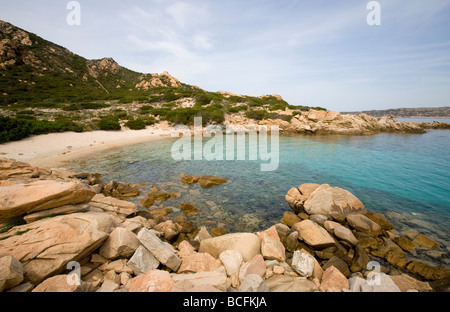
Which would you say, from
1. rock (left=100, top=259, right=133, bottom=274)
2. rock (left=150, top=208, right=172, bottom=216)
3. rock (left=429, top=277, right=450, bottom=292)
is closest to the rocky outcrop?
rock (left=150, top=208, right=172, bottom=216)

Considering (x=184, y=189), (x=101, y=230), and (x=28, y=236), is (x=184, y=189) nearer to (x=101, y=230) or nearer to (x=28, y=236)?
(x=101, y=230)

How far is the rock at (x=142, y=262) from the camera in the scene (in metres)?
4.12

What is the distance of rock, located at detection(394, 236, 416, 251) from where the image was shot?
19.5 feet

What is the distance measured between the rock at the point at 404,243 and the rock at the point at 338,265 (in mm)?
2720

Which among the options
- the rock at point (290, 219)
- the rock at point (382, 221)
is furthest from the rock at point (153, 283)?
the rock at point (382, 221)

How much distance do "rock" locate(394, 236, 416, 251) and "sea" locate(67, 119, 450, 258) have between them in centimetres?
112

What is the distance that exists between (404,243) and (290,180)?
20.7ft

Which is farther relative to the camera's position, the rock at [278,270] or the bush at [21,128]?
the bush at [21,128]

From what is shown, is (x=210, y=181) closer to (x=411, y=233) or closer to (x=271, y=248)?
(x=271, y=248)

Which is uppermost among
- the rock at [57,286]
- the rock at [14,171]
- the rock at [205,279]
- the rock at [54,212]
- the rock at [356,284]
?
the rock at [14,171]

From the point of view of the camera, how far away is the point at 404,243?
6.03 m

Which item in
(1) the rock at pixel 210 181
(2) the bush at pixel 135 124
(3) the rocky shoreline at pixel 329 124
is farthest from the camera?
(3) the rocky shoreline at pixel 329 124

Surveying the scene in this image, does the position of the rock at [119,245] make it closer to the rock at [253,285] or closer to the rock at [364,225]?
the rock at [253,285]

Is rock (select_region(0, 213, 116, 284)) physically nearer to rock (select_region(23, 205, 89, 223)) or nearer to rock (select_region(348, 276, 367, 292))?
rock (select_region(23, 205, 89, 223))
